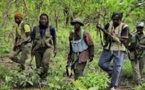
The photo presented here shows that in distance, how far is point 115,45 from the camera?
23.6 ft

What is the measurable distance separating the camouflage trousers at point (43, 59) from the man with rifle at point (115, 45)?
4.22 ft

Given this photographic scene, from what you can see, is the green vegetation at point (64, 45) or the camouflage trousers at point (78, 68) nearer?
the green vegetation at point (64, 45)

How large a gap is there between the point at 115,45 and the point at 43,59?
1734 mm

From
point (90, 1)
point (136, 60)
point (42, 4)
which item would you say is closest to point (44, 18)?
point (136, 60)

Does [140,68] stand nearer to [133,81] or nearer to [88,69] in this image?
[133,81]

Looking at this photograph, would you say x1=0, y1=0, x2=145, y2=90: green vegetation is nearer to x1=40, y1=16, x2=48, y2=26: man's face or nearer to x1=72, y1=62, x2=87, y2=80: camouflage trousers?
x1=72, y1=62, x2=87, y2=80: camouflage trousers

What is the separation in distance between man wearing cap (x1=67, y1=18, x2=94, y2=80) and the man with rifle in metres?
0.41

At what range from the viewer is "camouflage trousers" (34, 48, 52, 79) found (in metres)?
7.62

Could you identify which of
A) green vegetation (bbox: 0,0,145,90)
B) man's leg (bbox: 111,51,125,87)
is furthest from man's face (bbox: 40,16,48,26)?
man's leg (bbox: 111,51,125,87)

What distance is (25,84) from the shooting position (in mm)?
7367

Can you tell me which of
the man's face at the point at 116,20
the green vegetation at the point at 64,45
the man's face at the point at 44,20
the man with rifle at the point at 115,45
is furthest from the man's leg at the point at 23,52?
the man's face at the point at 116,20

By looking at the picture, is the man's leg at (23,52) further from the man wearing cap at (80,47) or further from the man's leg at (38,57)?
the man wearing cap at (80,47)

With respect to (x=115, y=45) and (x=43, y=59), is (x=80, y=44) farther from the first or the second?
(x=43, y=59)

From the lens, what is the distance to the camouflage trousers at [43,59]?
7.62 m
